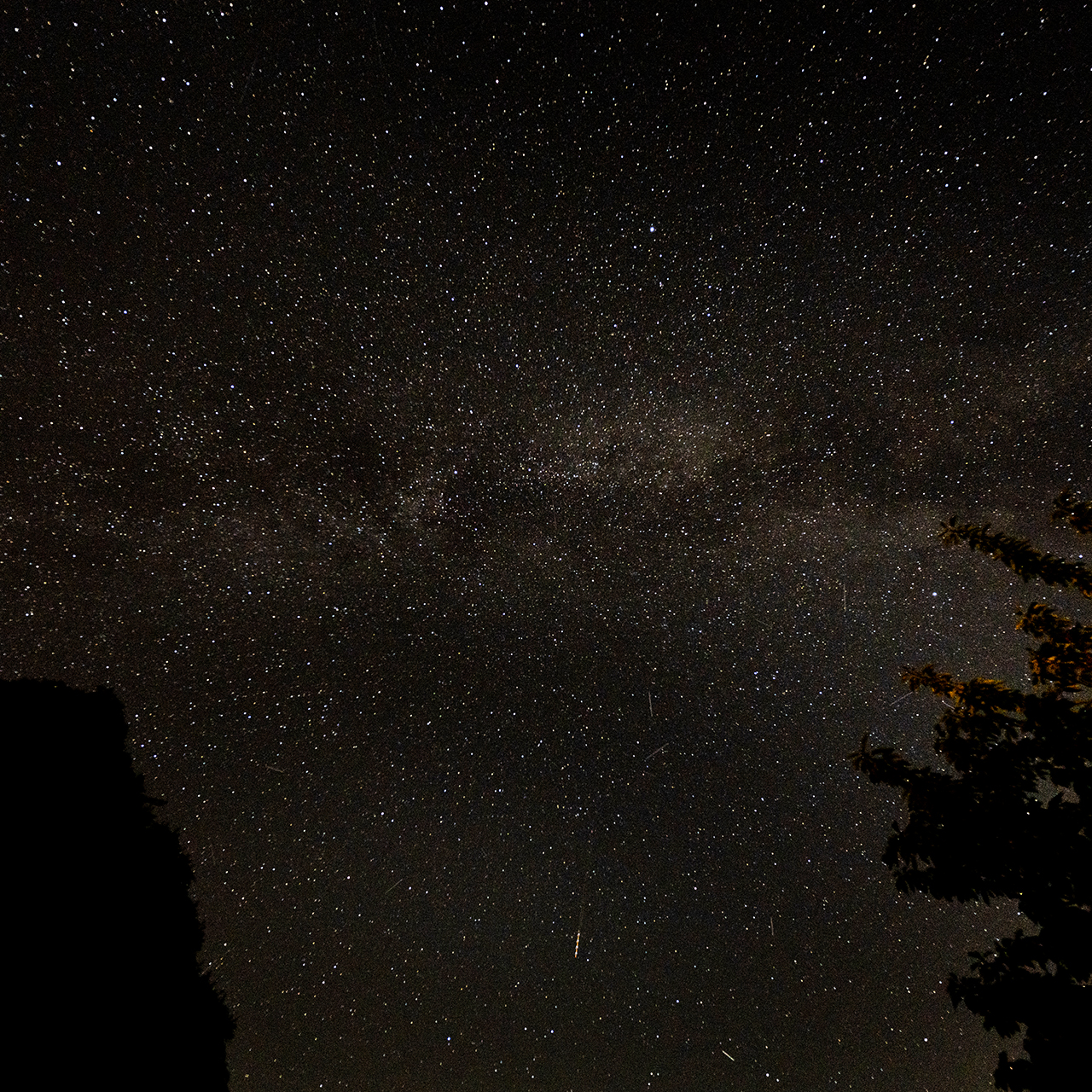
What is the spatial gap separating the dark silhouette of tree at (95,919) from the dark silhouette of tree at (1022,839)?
5139 millimetres

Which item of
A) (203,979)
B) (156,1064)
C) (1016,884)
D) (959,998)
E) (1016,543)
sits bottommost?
(156,1064)

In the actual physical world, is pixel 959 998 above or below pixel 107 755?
below

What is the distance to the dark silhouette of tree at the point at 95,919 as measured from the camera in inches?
155

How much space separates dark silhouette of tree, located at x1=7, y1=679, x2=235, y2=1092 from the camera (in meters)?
3.93

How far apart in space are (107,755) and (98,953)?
1.48m

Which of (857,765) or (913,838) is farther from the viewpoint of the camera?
(857,765)

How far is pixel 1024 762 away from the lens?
3047 millimetres

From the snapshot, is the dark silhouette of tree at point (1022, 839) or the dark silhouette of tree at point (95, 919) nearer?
the dark silhouette of tree at point (1022, 839)

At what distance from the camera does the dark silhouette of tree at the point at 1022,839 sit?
9.10 ft

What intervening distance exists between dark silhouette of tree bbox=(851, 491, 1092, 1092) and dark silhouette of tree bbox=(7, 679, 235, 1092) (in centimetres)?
514

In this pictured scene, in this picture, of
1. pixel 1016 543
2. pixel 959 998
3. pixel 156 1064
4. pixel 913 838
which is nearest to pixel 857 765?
pixel 913 838

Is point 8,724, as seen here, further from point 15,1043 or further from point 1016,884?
point 1016,884

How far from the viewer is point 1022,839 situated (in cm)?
290

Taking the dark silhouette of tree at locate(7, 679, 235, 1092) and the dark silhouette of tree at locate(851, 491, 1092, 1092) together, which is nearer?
the dark silhouette of tree at locate(851, 491, 1092, 1092)
